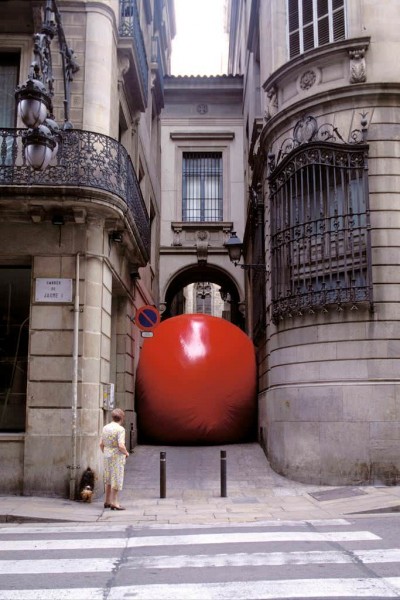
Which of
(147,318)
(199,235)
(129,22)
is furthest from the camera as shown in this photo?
(199,235)

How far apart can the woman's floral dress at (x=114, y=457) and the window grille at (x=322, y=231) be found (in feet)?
Result: 15.4

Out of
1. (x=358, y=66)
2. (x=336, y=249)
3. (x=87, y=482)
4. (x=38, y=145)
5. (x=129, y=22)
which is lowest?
(x=87, y=482)

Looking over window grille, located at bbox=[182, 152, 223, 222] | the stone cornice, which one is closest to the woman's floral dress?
the stone cornice

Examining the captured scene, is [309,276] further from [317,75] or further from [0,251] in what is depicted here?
[0,251]

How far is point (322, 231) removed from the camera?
1352 cm

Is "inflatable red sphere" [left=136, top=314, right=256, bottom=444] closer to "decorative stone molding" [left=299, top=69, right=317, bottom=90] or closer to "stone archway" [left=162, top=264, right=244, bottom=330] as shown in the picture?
"decorative stone molding" [left=299, top=69, right=317, bottom=90]

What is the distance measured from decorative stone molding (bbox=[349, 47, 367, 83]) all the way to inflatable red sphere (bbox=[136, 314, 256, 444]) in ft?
24.4

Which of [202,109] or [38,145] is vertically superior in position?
[202,109]

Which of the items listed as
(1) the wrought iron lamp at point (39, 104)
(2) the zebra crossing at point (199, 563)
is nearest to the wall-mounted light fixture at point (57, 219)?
(1) the wrought iron lamp at point (39, 104)

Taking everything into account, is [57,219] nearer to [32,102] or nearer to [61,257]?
[61,257]

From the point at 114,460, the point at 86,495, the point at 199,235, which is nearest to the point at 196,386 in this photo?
the point at 86,495

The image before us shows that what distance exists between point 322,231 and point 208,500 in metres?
5.54

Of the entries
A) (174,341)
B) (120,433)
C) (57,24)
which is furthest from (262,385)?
(57,24)

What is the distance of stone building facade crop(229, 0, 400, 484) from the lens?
12617 mm
